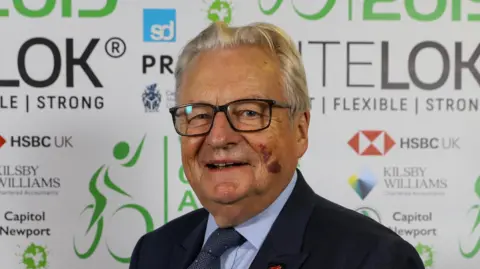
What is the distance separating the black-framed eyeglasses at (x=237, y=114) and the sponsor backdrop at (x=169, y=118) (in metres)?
0.86

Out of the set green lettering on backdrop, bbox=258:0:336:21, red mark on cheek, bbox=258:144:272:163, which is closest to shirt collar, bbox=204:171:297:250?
red mark on cheek, bbox=258:144:272:163

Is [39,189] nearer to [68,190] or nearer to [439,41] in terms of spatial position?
[68,190]

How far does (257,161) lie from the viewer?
4.02 ft

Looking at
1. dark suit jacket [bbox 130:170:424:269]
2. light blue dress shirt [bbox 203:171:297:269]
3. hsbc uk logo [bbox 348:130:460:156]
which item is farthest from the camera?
hsbc uk logo [bbox 348:130:460:156]

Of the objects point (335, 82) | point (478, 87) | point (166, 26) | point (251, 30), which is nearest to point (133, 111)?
point (166, 26)

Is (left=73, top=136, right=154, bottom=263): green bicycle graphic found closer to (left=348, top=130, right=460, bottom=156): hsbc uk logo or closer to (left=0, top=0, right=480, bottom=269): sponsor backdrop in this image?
(left=0, top=0, right=480, bottom=269): sponsor backdrop

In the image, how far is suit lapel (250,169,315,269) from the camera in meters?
1.22

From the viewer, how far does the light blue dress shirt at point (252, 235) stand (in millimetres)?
1283

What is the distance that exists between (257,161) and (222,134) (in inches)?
3.7

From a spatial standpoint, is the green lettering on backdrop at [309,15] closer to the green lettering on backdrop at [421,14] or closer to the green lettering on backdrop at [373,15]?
the green lettering on backdrop at [373,15]

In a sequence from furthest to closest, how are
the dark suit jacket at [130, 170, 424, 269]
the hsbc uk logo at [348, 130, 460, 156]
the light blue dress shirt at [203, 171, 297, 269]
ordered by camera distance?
the hsbc uk logo at [348, 130, 460, 156], the light blue dress shirt at [203, 171, 297, 269], the dark suit jacket at [130, 170, 424, 269]

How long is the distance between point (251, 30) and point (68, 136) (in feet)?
3.46

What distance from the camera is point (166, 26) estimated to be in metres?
2.09

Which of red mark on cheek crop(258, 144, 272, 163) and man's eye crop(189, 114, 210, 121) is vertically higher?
man's eye crop(189, 114, 210, 121)
